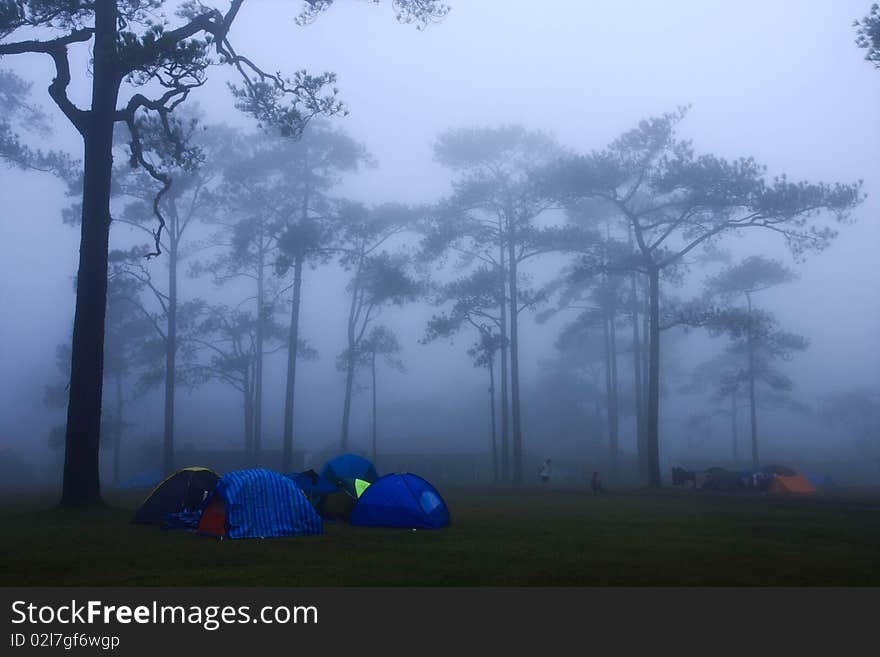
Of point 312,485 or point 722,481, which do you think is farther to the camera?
point 722,481

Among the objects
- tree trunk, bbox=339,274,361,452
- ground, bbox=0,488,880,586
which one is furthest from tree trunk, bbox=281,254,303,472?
ground, bbox=0,488,880,586

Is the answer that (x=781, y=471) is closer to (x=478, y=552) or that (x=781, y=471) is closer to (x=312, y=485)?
(x=312, y=485)

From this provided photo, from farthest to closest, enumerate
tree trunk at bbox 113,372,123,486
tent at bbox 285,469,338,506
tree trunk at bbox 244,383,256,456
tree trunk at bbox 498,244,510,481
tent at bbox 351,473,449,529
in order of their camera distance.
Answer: tree trunk at bbox 113,372,123,486 → tree trunk at bbox 244,383,256,456 → tree trunk at bbox 498,244,510,481 → tent at bbox 285,469,338,506 → tent at bbox 351,473,449,529

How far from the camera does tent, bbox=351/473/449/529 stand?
54.3 ft

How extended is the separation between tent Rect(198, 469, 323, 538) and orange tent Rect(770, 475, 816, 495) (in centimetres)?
2210

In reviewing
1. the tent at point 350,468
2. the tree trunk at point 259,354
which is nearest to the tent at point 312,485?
the tent at point 350,468

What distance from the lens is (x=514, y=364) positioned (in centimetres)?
3925

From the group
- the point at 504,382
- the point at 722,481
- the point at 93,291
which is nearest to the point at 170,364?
the point at 504,382

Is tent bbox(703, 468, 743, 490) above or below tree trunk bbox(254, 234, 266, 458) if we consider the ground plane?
below

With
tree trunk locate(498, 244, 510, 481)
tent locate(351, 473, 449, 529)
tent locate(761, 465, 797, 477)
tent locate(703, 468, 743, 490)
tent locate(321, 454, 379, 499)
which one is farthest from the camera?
tree trunk locate(498, 244, 510, 481)

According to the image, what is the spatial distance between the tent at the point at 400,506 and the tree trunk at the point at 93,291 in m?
6.27

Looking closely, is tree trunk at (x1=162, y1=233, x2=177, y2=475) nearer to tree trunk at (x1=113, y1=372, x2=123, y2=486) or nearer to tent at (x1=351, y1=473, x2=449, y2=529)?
tree trunk at (x1=113, y1=372, x2=123, y2=486)

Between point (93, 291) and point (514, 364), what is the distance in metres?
23.4

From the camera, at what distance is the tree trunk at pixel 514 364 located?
38219 millimetres
